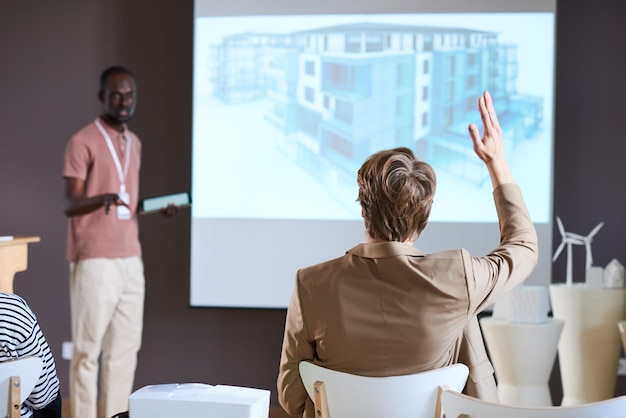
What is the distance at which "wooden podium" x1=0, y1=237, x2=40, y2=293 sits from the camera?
337cm

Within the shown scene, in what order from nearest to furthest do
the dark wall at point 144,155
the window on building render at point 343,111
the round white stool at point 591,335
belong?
the round white stool at point 591,335 → the window on building render at point 343,111 → the dark wall at point 144,155

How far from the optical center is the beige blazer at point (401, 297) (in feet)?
6.21

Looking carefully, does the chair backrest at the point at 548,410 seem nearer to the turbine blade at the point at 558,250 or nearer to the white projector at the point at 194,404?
the white projector at the point at 194,404

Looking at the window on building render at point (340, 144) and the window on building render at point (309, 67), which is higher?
the window on building render at point (309, 67)

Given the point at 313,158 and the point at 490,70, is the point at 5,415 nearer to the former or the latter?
the point at 313,158

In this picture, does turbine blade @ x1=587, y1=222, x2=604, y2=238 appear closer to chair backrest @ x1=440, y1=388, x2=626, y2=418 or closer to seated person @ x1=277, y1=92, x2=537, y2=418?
seated person @ x1=277, y1=92, x2=537, y2=418

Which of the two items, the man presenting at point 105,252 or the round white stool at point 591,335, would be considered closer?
the man presenting at point 105,252

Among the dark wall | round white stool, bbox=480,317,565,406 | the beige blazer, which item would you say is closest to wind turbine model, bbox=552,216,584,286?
round white stool, bbox=480,317,565,406

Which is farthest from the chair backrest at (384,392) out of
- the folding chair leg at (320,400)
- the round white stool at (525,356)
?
the round white stool at (525,356)

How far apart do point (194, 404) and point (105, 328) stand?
2.68 m

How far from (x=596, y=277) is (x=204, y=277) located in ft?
7.14

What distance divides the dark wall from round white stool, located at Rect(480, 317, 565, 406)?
0.67 metres

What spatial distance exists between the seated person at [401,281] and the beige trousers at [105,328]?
90.1 inches

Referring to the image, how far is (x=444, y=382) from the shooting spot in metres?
1.92
